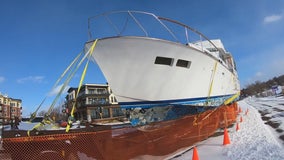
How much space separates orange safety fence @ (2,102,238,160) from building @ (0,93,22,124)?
6539 cm

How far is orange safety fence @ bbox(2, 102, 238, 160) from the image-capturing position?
4.45 metres

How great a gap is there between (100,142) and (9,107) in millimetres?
84699

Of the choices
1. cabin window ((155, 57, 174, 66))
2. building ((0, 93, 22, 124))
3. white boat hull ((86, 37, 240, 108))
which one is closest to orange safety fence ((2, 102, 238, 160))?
white boat hull ((86, 37, 240, 108))

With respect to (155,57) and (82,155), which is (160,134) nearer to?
(82,155)

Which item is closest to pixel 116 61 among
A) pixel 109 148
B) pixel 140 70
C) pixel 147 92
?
pixel 140 70

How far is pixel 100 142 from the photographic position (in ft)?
16.8

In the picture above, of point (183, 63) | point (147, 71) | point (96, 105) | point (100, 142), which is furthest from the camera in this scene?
point (96, 105)

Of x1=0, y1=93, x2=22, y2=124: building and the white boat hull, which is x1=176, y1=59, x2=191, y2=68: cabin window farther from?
x1=0, y1=93, x2=22, y2=124: building

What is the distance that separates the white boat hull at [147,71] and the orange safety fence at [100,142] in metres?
1.59

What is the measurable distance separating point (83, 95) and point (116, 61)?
40431 mm

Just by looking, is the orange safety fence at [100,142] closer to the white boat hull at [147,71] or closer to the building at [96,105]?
the white boat hull at [147,71]

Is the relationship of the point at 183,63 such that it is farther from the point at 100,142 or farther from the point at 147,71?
the point at 100,142

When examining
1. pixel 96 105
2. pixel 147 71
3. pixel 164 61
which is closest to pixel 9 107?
pixel 96 105

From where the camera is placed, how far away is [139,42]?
26.9 feet
